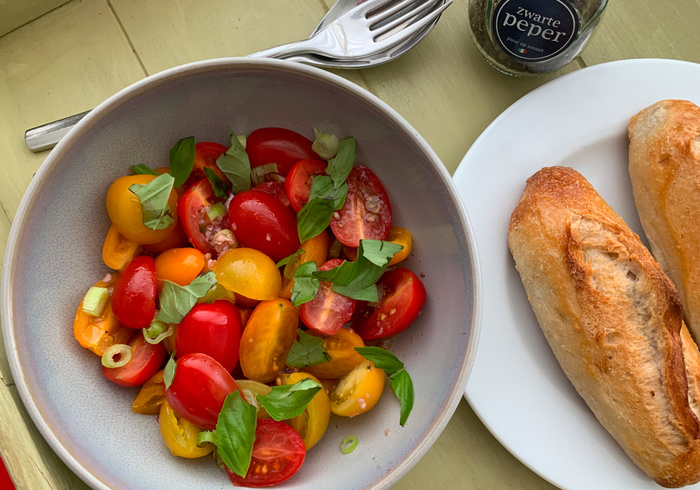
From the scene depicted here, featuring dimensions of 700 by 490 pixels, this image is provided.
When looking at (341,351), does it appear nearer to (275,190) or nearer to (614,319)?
(275,190)

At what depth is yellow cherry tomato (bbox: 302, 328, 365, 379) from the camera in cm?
105

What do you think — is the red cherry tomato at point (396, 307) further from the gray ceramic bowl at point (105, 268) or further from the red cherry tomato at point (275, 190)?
the red cherry tomato at point (275, 190)

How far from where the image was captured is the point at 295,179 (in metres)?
1.06

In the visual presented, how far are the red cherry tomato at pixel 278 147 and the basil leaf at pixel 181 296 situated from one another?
0.79 ft

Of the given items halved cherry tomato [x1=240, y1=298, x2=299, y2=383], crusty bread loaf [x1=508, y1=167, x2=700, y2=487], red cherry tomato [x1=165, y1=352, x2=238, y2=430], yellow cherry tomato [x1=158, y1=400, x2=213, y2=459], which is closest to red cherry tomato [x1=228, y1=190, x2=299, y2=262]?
halved cherry tomato [x1=240, y1=298, x2=299, y2=383]

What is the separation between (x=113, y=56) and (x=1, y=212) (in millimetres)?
398

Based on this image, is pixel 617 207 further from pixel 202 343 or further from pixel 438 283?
pixel 202 343

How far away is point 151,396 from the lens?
1.06 metres

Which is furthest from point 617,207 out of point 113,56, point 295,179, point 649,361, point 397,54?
point 113,56

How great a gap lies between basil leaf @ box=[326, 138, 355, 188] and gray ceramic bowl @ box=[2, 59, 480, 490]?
3cm

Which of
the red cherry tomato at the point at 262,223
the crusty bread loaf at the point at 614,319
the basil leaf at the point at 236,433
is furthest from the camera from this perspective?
the crusty bread loaf at the point at 614,319

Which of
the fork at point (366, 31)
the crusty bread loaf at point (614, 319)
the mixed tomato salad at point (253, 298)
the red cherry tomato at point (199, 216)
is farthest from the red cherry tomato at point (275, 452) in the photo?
the fork at point (366, 31)

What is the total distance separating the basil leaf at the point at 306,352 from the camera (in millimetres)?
1025

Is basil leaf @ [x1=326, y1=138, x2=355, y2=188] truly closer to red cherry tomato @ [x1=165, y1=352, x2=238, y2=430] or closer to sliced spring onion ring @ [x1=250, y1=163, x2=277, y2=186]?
sliced spring onion ring @ [x1=250, y1=163, x2=277, y2=186]
